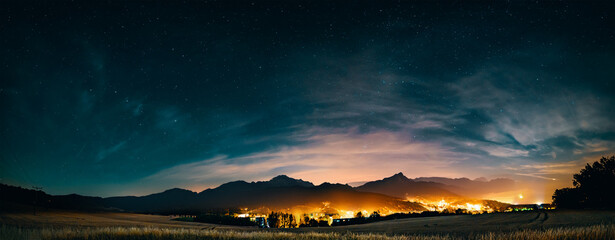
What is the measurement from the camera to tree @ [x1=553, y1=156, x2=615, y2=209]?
57.2 metres

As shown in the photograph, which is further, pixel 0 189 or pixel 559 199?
pixel 0 189

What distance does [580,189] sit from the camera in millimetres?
62812

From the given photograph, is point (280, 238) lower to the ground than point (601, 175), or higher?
lower

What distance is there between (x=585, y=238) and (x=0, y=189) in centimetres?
10143

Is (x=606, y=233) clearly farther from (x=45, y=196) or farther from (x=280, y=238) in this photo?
(x=45, y=196)

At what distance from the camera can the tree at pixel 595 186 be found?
57188 mm

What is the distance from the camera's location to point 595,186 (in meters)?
58.8

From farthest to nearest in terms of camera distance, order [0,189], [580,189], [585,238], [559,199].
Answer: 1. [0,189]
2. [559,199]
3. [580,189]
4. [585,238]

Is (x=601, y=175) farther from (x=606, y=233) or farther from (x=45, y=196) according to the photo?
(x=45, y=196)

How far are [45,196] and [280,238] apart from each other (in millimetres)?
90514

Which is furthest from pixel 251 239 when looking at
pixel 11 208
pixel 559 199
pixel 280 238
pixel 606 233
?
pixel 559 199

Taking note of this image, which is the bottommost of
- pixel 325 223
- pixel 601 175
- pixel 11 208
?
pixel 325 223

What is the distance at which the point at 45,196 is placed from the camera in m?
78.4

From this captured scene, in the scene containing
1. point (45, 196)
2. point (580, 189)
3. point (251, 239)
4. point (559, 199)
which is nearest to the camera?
point (251, 239)
